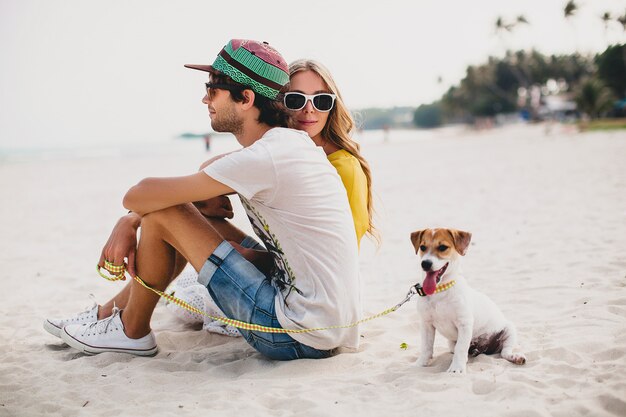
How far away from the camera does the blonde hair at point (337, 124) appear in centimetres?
382

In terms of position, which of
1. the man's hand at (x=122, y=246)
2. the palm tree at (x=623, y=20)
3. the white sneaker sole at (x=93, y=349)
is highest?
the palm tree at (x=623, y=20)

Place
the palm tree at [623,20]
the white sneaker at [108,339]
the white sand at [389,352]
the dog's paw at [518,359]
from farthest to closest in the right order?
the palm tree at [623,20], the white sneaker at [108,339], the dog's paw at [518,359], the white sand at [389,352]

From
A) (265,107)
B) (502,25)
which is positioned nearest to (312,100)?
(265,107)

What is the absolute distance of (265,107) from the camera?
131 inches

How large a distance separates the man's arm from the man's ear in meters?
0.57

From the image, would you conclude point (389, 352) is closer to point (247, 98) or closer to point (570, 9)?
point (247, 98)

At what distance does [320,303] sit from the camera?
304 centimetres

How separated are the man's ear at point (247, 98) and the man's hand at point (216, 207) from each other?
0.73 metres

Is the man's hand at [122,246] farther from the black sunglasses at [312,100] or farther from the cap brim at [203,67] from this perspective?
the black sunglasses at [312,100]

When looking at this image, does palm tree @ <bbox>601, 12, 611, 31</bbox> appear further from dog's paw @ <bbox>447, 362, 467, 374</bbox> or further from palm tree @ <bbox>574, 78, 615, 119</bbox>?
dog's paw @ <bbox>447, 362, 467, 374</bbox>

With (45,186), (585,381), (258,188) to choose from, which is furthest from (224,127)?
(45,186)

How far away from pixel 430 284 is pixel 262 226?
1003 millimetres

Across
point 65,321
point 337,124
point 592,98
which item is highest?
point 592,98

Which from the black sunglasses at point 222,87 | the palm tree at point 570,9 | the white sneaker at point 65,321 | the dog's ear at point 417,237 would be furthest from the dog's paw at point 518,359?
the palm tree at point 570,9
